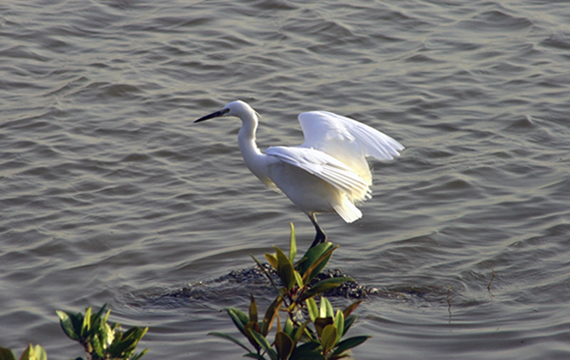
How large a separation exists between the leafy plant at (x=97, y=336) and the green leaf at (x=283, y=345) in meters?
0.52

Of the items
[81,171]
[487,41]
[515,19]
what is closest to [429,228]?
[81,171]

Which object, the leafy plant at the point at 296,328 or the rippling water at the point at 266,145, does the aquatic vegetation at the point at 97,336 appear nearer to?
the leafy plant at the point at 296,328

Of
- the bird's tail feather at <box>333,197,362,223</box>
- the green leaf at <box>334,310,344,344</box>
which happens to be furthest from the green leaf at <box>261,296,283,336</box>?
the bird's tail feather at <box>333,197,362,223</box>

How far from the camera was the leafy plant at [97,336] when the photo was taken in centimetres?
256

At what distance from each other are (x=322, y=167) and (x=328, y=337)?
1652 millimetres

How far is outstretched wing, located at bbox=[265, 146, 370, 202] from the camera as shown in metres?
4.23

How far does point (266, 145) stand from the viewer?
721cm

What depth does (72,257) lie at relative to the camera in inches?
210

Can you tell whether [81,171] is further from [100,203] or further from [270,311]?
[270,311]

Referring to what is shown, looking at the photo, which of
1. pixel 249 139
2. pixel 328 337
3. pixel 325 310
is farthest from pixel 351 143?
pixel 328 337

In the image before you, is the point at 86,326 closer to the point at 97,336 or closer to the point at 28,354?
the point at 97,336

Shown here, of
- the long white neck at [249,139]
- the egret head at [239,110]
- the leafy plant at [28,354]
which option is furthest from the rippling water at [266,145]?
the leafy plant at [28,354]

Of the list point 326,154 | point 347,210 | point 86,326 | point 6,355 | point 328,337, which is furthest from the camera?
point 347,210

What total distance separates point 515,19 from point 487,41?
2.70 feet
